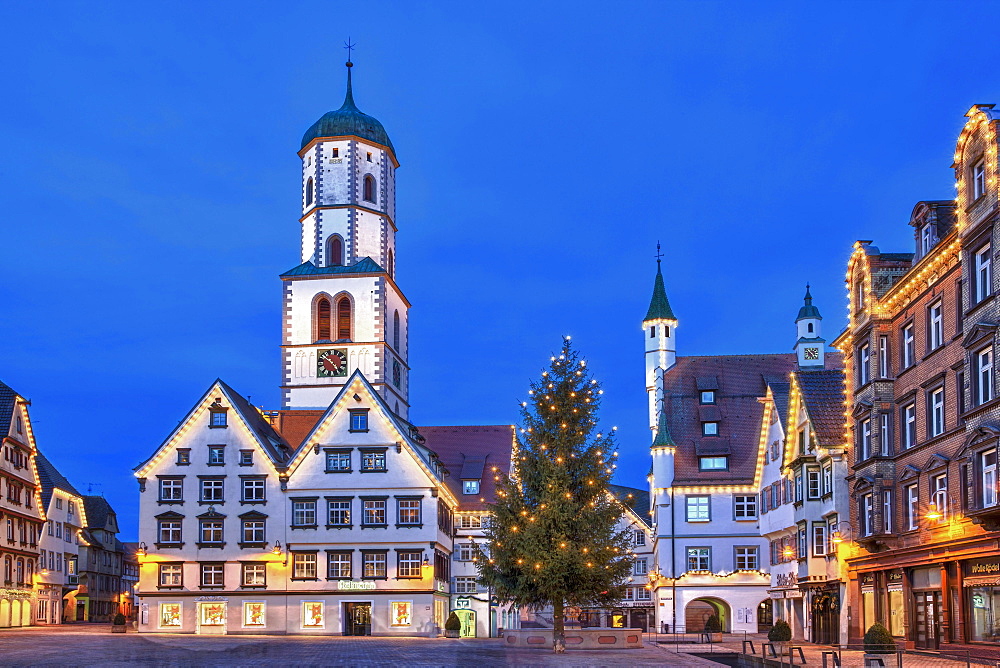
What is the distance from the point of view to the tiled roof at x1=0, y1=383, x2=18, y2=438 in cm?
7262

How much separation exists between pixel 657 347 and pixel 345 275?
69.6ft

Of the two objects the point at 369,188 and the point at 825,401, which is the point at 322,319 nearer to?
the point at 369,188

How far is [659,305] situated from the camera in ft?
281

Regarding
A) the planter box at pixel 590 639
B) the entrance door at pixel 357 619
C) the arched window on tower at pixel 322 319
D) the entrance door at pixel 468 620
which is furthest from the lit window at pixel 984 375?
the arched window on tower at pixel 322 319

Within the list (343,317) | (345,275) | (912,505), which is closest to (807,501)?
(912,505)

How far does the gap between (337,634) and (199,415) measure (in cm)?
1415

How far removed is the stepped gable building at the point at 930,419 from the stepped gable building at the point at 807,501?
2390 millimetres

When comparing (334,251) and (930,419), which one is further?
(334,251)

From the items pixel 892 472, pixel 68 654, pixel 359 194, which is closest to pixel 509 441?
pixel 359 194

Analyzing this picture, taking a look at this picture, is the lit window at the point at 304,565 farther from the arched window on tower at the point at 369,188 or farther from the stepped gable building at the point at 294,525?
the arched window on tower at the point at 369,188

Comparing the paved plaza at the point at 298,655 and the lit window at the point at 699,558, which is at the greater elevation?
the lit window at the point at 699,558

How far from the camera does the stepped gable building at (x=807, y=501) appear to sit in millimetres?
49500

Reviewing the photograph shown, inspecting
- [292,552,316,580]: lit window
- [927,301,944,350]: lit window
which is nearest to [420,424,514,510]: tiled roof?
[292,552,316,580]: lit window

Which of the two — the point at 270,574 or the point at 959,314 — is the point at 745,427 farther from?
the point at 959,314
